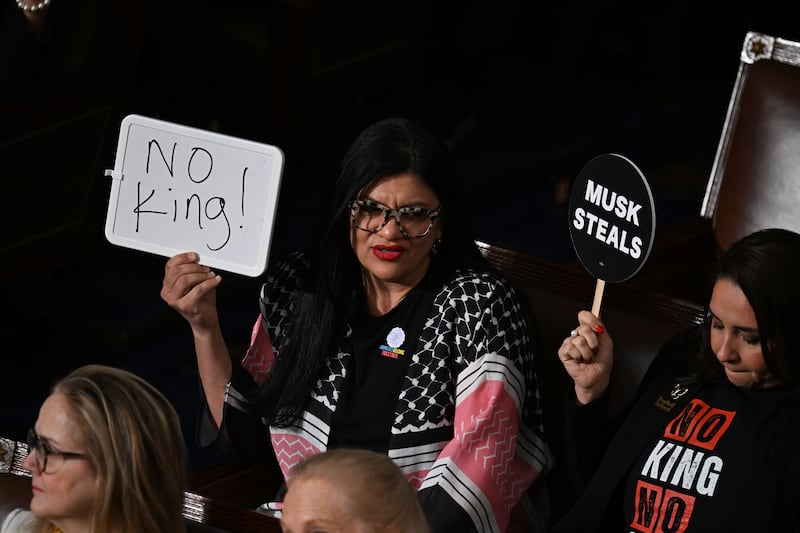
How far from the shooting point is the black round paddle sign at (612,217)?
2.16 m

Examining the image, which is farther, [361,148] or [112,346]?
[112,346]

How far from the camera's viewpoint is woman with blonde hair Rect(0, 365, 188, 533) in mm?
1964

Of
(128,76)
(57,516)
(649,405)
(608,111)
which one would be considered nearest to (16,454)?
(57,516)

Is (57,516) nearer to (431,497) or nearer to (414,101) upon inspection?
(431,497)

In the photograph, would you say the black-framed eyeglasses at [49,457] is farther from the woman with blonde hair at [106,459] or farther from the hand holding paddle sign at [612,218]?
the hand holding paddle sign at [612,218]

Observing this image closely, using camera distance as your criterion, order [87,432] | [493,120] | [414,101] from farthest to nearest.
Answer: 1. [493,120]
2. [414,101]
3. [87,432]

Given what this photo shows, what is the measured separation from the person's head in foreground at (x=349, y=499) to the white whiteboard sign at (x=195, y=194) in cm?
55

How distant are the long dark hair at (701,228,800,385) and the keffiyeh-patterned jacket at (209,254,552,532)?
1.35 ft

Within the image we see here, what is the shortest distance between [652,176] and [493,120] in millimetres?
730

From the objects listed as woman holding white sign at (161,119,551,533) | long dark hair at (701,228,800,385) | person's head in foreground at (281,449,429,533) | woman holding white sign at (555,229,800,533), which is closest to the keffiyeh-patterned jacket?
woman holding white sign at (161,119,551,533)

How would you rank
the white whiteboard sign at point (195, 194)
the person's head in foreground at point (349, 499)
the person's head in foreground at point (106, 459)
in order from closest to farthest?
the person's head in foreground at point (349, 499)
the person's head in foreground at point (106, 459)
the white whiteboard sign at point (195, 194)

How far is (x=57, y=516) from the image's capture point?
2.00m

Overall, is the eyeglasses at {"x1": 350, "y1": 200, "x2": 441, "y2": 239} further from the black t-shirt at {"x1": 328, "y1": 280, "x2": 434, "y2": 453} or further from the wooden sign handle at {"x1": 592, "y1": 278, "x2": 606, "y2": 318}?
the wooden sign handle at {"x1": 592, "y1": 278, "x2": 606, "y2": 318}

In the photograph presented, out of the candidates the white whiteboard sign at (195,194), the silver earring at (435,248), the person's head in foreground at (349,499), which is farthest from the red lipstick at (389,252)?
the person's head in foreground at (349,499)
